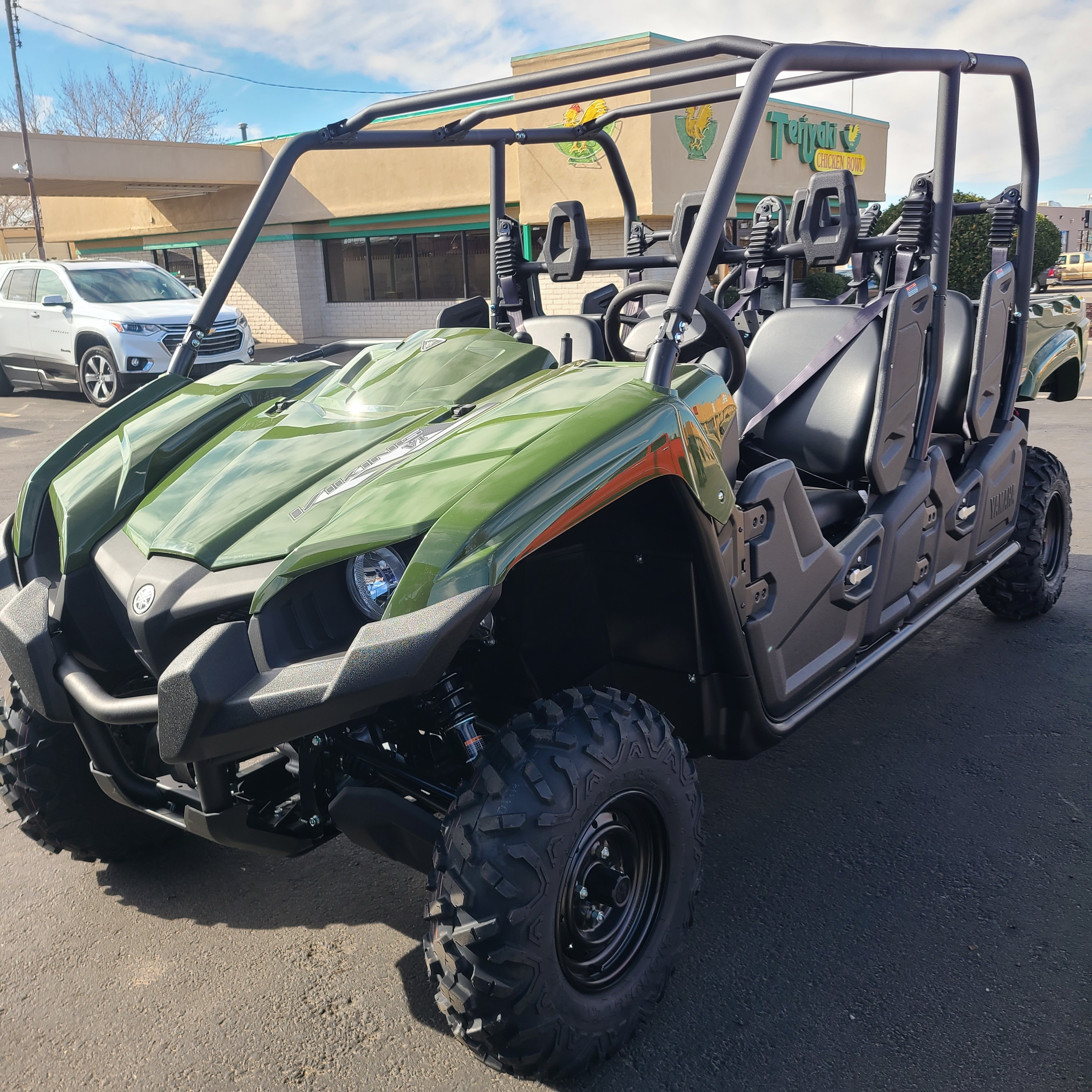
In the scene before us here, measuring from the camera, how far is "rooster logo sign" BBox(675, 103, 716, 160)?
1700 cm

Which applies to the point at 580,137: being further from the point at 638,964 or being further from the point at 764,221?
the point at 638,964

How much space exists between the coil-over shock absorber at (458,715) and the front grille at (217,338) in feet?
34.0

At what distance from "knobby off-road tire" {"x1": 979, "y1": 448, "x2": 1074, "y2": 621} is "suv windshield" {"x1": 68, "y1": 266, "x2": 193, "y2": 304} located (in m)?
11.0

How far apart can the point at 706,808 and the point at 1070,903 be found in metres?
1.00

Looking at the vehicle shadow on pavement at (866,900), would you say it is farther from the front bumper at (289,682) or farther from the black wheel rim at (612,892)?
the front bumper at (289,682)

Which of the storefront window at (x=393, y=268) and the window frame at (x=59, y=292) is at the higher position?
the window frame at (x=59, y=292)

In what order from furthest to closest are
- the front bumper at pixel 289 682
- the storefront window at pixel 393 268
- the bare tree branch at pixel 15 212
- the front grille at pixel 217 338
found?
the bare tree branch at pixel 15 212 < the storefront window at pixel 393 268 < the front grille at pixel 217 338 < the front bumper at pixel 289 682

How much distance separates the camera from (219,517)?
2312 millimetres

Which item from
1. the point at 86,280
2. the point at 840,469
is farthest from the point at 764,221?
the point at 86,280

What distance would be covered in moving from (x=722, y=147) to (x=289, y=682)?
5.19 ft

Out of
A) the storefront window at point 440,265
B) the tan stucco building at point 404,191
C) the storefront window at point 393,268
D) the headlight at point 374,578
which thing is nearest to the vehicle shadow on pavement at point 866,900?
the headlight at point 374,578

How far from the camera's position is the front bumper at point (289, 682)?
175cm

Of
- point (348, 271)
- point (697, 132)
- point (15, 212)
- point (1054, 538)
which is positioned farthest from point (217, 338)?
point (15, 212)

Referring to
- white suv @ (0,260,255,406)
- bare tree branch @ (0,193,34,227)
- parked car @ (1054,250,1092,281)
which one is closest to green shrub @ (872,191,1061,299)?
white suv @ (0,260,255,406)
